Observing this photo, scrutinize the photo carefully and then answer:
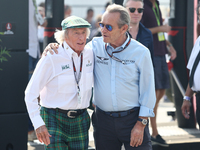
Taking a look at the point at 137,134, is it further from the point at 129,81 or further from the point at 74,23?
the point at 74,23

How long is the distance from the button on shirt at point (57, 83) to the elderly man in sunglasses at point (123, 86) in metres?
0.12

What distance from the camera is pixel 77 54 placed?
3221 mm

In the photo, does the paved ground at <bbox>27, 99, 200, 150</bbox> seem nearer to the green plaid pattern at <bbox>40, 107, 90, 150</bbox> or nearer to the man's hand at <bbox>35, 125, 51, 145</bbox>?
the green plaid pattern at <bbox>40, 107, 90, 150</bbox>

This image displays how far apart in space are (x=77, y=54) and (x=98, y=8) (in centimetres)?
1536

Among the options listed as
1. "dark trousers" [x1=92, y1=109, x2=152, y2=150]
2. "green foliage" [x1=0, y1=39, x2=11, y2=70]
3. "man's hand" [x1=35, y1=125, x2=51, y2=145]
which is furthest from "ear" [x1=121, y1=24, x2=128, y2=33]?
"green foliage" [x1=0, y1=39, x2=11, y2=70]

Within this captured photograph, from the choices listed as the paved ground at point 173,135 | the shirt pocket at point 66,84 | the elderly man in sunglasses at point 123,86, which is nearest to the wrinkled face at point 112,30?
the elderly man in sunglasses at point 123,86

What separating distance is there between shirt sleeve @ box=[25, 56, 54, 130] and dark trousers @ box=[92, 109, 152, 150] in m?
0.57

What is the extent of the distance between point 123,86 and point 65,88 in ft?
1.64

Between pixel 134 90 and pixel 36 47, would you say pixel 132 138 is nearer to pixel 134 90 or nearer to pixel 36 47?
pixel 134 90

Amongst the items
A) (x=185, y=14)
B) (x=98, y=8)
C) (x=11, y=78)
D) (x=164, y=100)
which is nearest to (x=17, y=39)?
(x=11, y=78)

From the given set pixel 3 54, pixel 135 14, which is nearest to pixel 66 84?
pixel 3 54

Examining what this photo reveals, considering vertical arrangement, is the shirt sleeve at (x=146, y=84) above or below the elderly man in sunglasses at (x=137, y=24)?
below

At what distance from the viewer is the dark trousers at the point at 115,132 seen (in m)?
3.22

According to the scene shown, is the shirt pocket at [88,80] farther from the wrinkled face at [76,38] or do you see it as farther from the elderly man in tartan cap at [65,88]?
the wrinkled face at [76,38]
